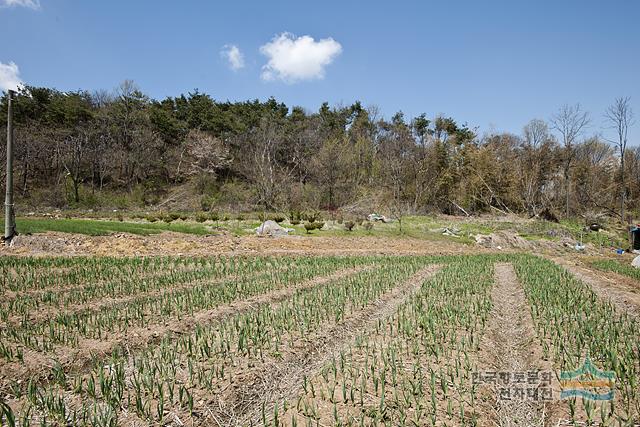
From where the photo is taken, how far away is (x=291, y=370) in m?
4.65

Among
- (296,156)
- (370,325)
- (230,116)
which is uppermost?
(230,116)

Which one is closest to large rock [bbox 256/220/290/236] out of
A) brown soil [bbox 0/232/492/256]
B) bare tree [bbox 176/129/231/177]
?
brown soil [bbox 0/232/492/256]

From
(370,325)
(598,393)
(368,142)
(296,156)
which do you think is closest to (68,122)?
(296,156)

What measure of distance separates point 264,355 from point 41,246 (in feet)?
49.3

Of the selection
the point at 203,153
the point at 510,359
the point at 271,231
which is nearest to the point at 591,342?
the point at 510,359

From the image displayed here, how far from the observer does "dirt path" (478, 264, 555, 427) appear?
353cm

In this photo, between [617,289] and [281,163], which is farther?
[281,163]

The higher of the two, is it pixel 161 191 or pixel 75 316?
pixel 161 191

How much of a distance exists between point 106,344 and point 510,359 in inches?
225

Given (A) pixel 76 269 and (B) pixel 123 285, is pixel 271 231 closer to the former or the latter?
(A) pixel 76 269

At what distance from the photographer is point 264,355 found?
4969 millimetres

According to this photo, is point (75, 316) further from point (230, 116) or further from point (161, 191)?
point (230, 116)

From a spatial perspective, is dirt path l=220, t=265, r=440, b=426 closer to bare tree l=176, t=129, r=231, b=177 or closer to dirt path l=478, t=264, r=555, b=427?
dirt path l=478, t=264, r=555, b=427

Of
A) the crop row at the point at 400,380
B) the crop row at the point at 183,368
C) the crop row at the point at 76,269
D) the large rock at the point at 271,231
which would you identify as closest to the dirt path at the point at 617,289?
the crop row at the point at 400,380
